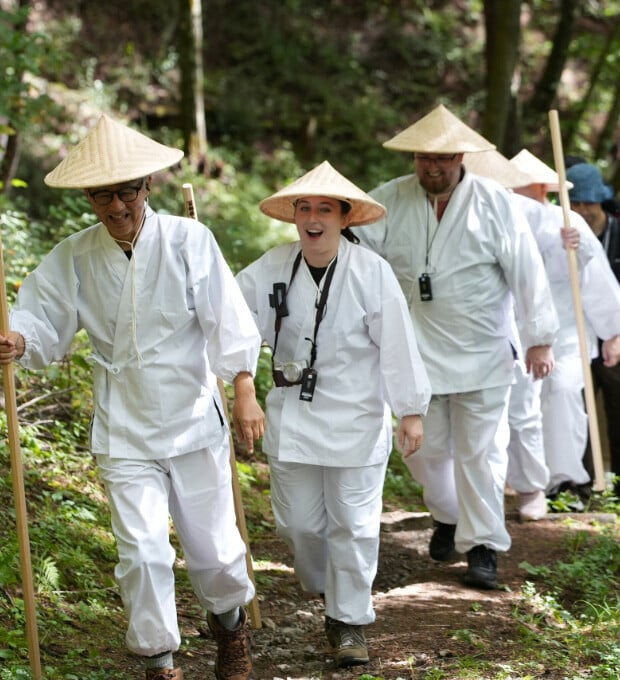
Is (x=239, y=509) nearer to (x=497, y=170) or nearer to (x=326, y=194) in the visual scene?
(x=326, y=194)

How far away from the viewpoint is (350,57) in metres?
21.7

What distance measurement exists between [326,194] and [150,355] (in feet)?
3.86

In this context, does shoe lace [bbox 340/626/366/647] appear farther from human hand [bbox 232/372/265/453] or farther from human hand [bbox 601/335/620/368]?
human hand [bbox 601/335/620/368]

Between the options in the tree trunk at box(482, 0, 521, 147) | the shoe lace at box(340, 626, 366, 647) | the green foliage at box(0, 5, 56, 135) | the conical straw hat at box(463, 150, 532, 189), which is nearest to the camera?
the shoe lace at box(340, 626, 366, 647)

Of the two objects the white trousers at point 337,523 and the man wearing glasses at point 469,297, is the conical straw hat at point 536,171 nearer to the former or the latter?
the man wearing glasses at point 469,297

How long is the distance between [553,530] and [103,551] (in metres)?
3.13

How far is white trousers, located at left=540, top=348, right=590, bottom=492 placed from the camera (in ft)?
26.3

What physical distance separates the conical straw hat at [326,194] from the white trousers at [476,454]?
1.42 m

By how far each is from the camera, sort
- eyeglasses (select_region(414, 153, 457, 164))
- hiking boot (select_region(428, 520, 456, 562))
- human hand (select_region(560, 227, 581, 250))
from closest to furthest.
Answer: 1. eyeglasses (select_region(414, 153, 457, 164))
2. hiking boot (select_region(428, 520, 456, 562))
3. human hand (select_region(560, 227, 581, 250))

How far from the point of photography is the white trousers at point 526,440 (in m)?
7.60

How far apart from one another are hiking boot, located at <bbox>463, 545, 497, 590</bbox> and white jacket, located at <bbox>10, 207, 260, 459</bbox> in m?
2.29

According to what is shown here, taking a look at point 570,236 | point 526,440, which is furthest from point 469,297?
point 526,440

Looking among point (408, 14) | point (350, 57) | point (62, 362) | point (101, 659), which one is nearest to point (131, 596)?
point (101, 659)

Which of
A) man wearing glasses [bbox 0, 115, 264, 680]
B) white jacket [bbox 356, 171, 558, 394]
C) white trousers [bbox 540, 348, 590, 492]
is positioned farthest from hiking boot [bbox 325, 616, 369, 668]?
white trousers [bbox 540, 348, 590, 492]
